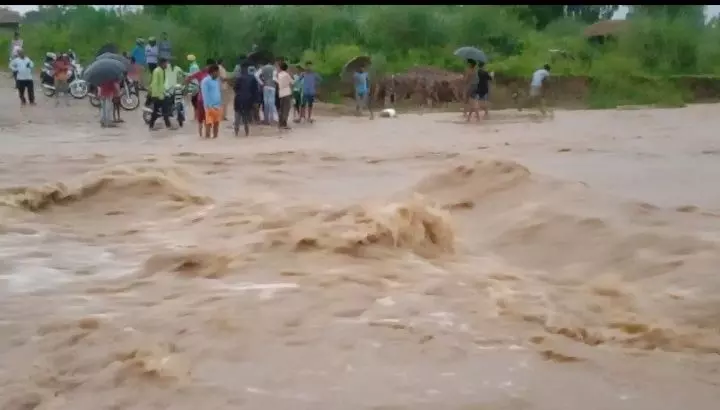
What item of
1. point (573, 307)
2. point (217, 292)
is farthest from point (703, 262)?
point (217, 292)

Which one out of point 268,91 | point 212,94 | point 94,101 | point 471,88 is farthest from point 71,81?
point 471,88

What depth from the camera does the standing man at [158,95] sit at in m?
15.5

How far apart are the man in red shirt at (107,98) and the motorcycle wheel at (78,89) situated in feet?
9.45

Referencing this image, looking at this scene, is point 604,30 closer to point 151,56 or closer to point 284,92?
point 151,56

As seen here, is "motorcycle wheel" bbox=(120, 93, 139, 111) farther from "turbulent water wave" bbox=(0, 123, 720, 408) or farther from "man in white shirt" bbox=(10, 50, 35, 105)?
"turbulent water wave" bbox=(0, 123, 720, 408)

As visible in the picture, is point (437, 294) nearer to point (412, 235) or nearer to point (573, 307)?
point (573, 307)

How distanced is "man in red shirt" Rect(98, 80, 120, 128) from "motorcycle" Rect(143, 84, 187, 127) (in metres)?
0.71

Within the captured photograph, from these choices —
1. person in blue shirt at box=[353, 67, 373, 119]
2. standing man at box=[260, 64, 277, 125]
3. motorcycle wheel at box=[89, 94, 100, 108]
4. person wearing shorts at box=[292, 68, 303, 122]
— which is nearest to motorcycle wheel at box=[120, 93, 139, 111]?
motorcycle wheel at box=[89, 94, 100, 108]

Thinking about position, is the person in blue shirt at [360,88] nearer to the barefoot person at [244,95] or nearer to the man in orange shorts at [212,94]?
the barefoot person at [244,95]

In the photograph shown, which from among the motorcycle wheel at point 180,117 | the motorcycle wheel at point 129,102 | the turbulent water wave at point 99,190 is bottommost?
the turbulent water wave at point 99,190

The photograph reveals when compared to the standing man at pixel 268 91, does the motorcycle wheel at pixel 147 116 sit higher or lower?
lower

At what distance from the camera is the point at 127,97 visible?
19062 mm

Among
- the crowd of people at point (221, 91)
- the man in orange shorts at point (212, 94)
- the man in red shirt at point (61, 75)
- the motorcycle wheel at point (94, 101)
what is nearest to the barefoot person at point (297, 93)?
the crowd of people at point (221, 91)

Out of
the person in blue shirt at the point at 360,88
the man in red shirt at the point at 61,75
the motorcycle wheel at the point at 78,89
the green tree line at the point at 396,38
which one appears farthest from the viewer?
the green tree line at the point at 396,38
